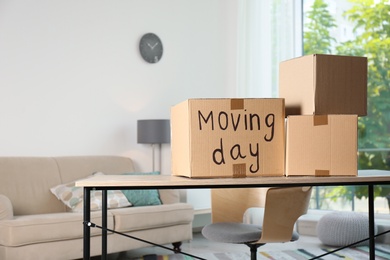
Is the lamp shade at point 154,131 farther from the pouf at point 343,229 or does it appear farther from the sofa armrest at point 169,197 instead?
the pouf at point 343,229

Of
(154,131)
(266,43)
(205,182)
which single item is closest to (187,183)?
(205,182)

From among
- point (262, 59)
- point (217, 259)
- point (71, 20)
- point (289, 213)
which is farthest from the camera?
point (262, 59)

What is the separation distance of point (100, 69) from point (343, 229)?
2430 mm

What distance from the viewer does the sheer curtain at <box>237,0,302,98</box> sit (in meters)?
6.62

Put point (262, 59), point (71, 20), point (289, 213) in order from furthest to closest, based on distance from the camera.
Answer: point (262, 59)
point (71, 20)
point (289, 213)

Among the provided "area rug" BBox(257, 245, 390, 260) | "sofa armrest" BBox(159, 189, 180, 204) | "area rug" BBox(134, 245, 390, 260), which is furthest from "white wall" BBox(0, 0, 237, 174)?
"area rug" BBox(257, 245, 390, 260)

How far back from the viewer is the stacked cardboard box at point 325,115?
2.70 m

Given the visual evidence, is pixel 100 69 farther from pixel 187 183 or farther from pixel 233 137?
pixel 187 183

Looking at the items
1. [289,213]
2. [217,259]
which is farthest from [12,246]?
[289,213]

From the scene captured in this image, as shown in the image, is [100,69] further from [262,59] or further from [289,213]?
[289,213]

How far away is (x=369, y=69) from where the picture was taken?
245 inches

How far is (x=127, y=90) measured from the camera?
20.3 ft

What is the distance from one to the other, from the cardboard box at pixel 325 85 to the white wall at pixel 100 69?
121 inches

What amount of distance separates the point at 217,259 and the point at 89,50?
2097 millimetres
